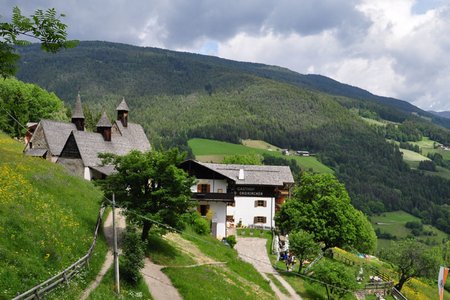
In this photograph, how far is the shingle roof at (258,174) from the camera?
6875 centimetres

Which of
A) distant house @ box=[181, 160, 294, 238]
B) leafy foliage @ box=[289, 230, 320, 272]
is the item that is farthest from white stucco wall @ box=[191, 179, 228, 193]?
leafy foliage @ box=[289, 230, 320, 272]

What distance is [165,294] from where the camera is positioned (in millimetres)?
27234

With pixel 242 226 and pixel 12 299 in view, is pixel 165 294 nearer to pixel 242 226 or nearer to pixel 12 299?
pixel 12 299

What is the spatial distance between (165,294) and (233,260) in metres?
14.9

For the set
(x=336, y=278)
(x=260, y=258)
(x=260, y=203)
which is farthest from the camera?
(x=260, y=203)

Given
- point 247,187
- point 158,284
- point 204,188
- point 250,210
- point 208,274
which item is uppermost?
point 247,187

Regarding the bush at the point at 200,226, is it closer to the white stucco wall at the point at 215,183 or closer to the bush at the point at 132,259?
the white stucco wall at the point at 215,183

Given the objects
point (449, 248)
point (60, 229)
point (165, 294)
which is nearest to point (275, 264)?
point (165, 294)

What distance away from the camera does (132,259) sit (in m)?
26.2

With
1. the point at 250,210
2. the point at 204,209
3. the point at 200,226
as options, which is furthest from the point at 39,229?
the point at 250,210

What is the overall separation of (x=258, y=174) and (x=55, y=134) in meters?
30.3

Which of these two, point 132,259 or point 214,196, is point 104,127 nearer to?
point 214,196

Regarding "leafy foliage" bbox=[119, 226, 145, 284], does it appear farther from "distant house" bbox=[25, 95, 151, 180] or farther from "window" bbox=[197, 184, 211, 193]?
"window" bbox=[197, 184, 211, 193]

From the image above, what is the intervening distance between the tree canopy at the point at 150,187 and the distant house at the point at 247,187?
28304mm
